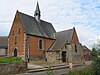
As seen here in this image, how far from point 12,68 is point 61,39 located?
2204 centimetres

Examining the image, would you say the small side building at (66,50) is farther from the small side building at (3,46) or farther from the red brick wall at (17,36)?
the small side building at (3,46)

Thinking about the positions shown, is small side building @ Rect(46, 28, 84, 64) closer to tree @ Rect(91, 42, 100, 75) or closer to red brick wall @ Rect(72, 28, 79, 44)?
red brick wall @ Rect(72, 28, 79, 44)

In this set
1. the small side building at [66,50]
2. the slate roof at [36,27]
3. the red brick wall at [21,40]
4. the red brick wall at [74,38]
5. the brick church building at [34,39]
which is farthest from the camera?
the red brick wall at [74,38]

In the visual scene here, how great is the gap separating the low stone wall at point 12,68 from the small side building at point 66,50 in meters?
16.2

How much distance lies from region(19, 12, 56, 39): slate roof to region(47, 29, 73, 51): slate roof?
5.60ft

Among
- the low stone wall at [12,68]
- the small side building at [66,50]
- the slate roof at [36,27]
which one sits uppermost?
the slate roof at [36,27]

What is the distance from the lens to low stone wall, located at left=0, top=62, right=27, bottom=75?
19031 millimetres

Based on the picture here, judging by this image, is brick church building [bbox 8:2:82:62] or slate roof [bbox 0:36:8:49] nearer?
brick church building [bbox 8:2:82:62]

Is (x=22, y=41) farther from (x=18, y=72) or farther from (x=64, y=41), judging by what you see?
(x=18, y=72)

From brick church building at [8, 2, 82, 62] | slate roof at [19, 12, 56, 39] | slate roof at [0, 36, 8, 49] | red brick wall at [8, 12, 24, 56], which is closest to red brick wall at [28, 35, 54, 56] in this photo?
brick church building at [8, 2, 82, 62]

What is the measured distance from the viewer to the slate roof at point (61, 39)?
1531 inches

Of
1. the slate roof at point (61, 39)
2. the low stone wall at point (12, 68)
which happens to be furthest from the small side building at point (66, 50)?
the low stone wall at point (12, 68)

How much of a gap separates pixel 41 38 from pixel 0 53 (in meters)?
13.4

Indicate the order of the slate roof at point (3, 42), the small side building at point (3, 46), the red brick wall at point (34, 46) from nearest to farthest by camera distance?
1. the red brick wall at point (34, 46)
2. the small side building at point (3, 46)
3. the slate roof at point (3, 42)
